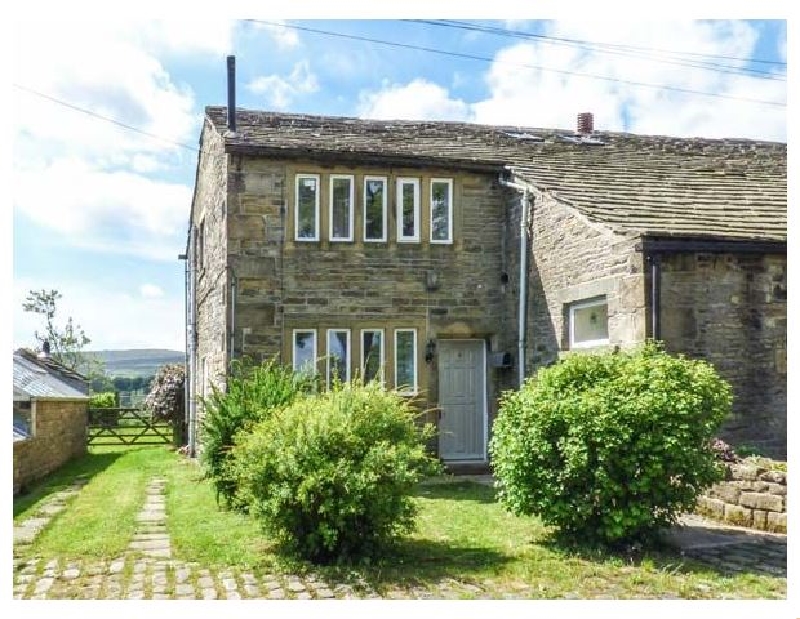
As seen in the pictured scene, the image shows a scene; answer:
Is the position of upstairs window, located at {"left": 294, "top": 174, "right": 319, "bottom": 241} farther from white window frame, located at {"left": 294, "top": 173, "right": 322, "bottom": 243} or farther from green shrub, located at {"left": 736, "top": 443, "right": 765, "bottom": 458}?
green shrub, located at {"left": 736, "top": 443, "right": 765, "bottom": 458}

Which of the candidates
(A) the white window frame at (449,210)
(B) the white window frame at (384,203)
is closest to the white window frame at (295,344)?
(B) the white window frame at (384,203)

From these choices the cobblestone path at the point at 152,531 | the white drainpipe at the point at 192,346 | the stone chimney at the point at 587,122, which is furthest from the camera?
the stone chimney at the point at 587,122

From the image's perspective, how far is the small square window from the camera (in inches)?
487

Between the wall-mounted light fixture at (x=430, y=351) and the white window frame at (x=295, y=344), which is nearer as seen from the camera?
the white window frame at (x=295, y=344)

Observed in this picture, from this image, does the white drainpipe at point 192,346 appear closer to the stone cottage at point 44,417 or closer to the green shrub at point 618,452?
the stone cottage at point 44,417

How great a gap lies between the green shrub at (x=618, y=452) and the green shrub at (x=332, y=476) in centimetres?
131

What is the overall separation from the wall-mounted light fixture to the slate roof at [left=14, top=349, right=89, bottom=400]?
797 cm

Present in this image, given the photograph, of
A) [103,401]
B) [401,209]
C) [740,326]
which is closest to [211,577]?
[740,326]

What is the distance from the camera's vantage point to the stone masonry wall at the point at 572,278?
11.3m

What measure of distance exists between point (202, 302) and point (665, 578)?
13599 mm

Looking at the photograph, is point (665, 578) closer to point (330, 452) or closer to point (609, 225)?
point (330, 452)

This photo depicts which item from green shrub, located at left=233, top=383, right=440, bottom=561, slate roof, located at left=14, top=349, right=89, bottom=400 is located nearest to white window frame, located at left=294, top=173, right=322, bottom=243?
slate roof, located at left=14, top=349, right=89, bottom=400

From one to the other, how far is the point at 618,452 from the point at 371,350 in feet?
23.5
